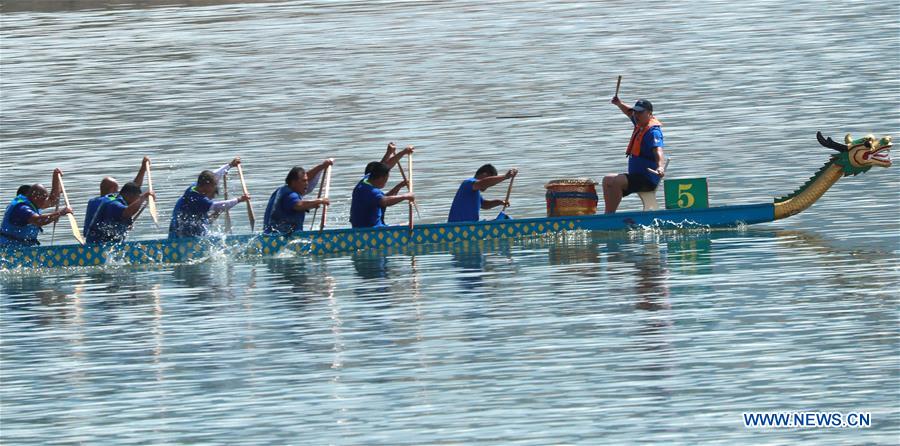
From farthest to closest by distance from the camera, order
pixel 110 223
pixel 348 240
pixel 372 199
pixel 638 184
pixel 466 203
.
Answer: pixel 638 184
pixel 466 203
pixel 348 240
pixel 372 199
pixel 110 223

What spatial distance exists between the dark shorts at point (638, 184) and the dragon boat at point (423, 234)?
44 cm

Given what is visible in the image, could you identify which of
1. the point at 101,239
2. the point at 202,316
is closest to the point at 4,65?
the point at 101,239

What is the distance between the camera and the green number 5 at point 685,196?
25.8 meters

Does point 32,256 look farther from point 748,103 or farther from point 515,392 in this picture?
point 748,103

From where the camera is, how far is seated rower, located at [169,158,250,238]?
25.0 metres

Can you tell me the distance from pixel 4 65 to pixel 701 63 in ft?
72.6

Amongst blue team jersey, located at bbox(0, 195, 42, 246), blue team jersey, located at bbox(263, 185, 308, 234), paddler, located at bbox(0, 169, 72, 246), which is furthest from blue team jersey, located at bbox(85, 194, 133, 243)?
blue team jersey, located at bbox(263, 185, 308, 234)

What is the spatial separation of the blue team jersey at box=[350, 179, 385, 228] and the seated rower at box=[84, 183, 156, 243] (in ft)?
9.32

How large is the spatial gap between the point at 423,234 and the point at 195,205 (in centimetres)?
321

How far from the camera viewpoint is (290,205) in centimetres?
2514

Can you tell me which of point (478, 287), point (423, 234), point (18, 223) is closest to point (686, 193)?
point (423, 234)

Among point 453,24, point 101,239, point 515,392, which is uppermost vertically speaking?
point 453,24

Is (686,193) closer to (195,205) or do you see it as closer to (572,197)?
(572,197)

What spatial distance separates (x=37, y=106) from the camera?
47.7 m
